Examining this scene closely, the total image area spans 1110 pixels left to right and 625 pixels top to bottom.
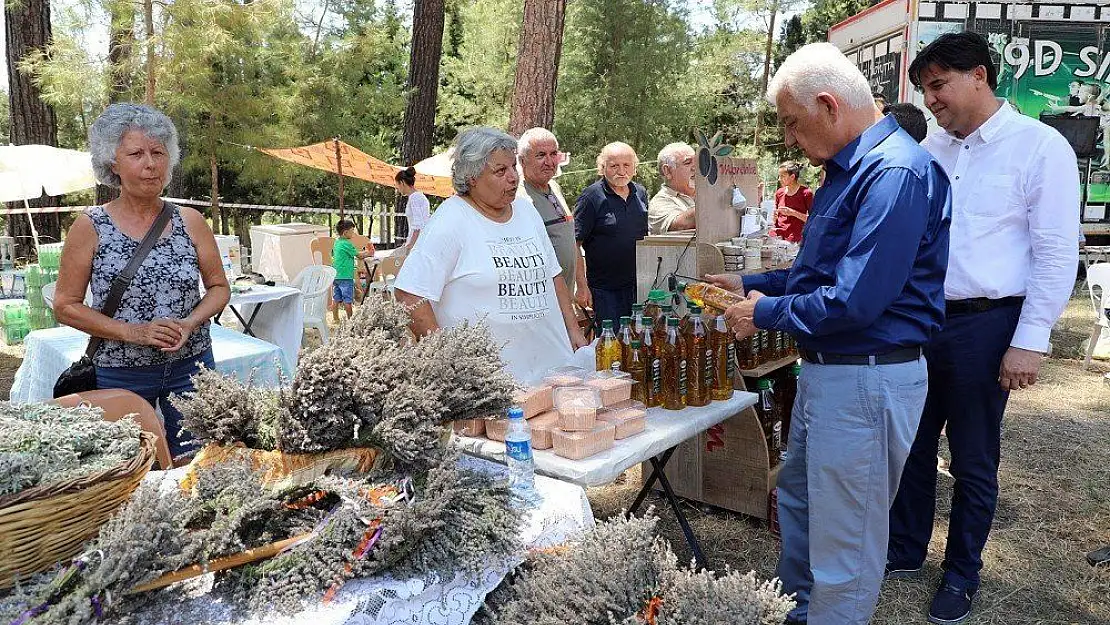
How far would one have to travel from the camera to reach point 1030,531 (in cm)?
334

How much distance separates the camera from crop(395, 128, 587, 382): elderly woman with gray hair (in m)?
2.52

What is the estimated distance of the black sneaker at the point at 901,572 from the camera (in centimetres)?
291

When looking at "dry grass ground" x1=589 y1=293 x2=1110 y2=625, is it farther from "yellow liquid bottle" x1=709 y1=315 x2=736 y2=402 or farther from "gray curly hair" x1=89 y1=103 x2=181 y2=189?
"gray curly hair" x1=89 y1=103 x2=181 y2=189

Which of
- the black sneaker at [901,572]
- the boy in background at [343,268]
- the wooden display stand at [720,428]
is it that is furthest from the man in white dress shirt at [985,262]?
the boy in background at [343,268]

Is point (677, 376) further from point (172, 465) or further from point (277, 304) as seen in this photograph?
point (277, 304)

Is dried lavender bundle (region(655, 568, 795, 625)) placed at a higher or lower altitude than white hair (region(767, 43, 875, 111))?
lower

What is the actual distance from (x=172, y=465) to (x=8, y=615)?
1217 mm

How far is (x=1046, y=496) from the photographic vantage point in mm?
3715

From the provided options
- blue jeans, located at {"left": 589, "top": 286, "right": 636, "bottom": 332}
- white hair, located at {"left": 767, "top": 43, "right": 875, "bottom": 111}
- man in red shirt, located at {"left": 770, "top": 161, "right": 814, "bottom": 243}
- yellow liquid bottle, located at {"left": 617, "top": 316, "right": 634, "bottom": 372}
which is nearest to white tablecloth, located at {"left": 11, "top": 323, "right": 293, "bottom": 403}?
yellow liquid bottle, located at {"left": 617, "top": 316, "right": 634, "bottom": 372}

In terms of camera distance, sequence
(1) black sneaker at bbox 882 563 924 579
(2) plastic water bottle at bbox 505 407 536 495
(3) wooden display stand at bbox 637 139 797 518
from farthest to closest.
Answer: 1. (3) wooden display stand at bbox 637 139 797 518
2. (1) black sneaker at bbox 882 563 924 579
3. (2) plastic water bottle at bbox 505 407 536 495

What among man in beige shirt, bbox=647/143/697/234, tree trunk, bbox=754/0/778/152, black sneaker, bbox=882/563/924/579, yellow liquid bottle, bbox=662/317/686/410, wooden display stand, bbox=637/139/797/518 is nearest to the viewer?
yellow liquid bottle, bbox=662/317/686/410

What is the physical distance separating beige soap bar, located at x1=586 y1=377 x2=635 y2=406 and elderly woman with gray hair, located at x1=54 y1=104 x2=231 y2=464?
126 centimetres

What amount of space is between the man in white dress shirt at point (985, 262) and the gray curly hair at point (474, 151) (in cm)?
137

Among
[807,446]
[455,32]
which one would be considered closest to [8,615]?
[807,446]
